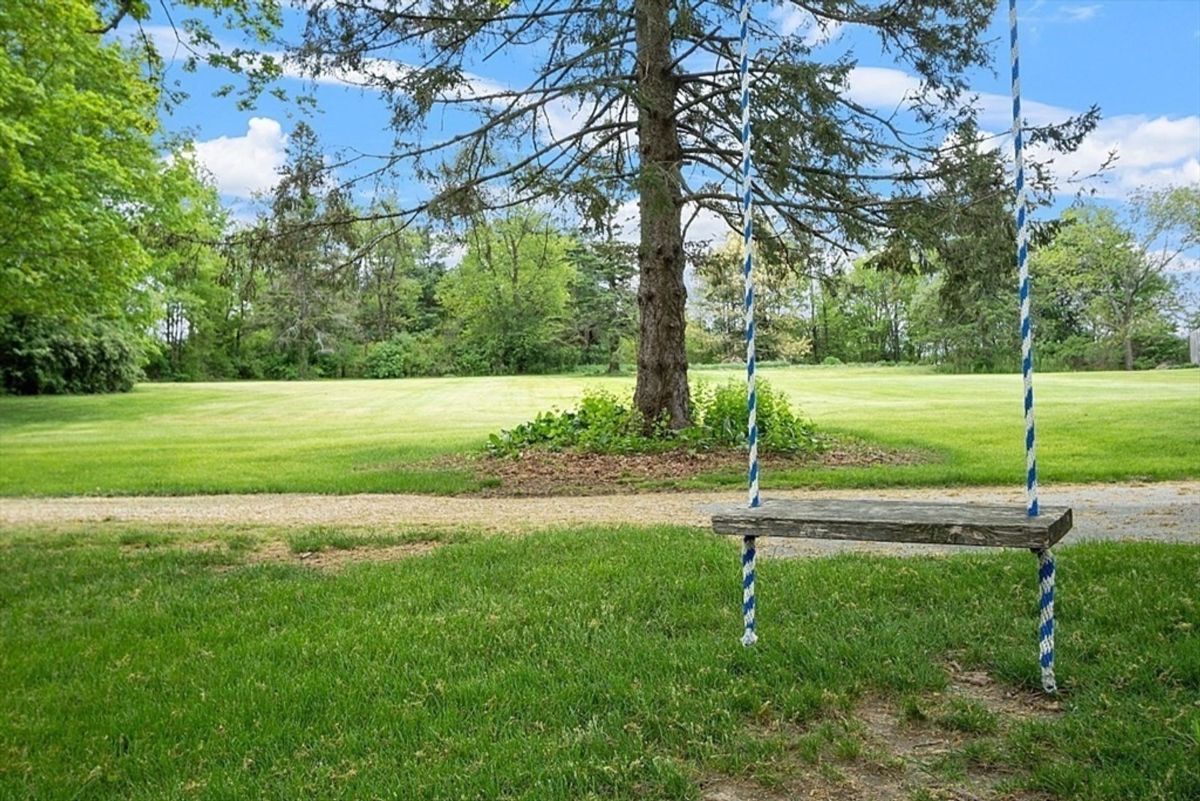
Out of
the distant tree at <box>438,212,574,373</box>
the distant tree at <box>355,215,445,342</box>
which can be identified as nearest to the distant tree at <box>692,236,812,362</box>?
the distant tree at <box>438,212,574,373</box>

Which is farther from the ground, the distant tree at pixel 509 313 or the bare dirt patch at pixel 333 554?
the distant tree at pixel 509 313

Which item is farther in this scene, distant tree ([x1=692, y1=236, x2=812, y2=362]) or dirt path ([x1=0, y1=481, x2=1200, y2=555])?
distant tree ([x1=692, y1=236, x2=812, y2=362])

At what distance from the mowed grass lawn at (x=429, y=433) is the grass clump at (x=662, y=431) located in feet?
4.89

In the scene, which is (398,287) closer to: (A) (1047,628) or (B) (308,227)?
(B) (308,227)

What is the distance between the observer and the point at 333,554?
7.11 meters

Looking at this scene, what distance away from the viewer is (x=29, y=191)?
14734 millimetres

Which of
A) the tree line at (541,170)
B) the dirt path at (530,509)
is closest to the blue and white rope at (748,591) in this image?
the dirt path at (530,509)

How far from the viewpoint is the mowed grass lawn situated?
38.7 feet

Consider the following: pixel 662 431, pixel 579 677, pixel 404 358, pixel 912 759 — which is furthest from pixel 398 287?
pixel 404 358

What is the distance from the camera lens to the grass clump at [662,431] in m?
13.1

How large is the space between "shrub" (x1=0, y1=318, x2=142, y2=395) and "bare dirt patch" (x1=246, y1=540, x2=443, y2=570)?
2749 cm

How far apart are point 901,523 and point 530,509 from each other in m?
6.16

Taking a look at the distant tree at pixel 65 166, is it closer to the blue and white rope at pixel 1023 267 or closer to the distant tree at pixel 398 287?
the distant tree at pixel 398 287

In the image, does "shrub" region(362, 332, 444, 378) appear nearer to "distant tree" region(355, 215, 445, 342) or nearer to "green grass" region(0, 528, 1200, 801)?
"distant tree" region(355, 215, 445, 342)
